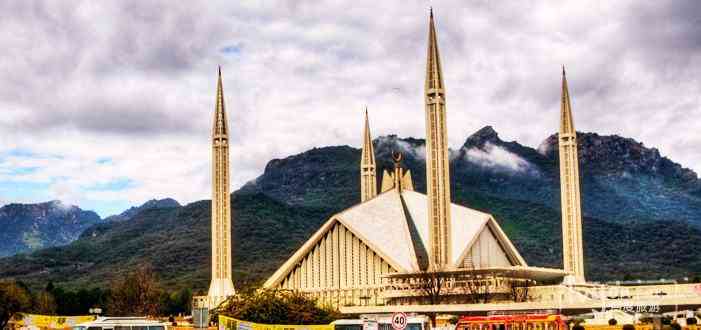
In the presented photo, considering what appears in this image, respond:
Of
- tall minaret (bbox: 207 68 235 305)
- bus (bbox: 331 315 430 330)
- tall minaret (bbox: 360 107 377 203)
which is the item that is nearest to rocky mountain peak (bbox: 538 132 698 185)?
tall minaret (bbox: 360 107 377 203)

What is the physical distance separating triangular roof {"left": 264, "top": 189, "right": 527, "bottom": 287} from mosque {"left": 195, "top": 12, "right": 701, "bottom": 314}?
0.21 feet

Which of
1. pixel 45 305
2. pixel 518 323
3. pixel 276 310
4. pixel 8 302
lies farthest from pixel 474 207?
pixel 518 323

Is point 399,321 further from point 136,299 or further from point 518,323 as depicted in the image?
point 136,299

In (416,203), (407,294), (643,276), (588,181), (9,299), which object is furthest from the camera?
(588,181)

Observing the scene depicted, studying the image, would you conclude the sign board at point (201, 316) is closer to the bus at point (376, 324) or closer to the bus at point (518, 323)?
the bus at point (376, 324)

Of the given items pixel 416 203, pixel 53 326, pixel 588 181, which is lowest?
pixel 53 326

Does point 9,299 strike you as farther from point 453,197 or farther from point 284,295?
point 453,197

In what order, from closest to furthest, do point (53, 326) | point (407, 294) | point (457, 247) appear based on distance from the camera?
1. point (53, 326)
2. point (407, 294)
3. point (457, 247)

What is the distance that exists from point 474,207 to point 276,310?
83445 mm

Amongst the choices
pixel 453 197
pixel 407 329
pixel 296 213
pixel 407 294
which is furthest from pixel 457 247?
pixel 453 197

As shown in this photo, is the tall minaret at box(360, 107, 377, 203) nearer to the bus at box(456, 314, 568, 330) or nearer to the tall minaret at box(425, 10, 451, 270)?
the tall minaret at box(425, 10, 451, 270)

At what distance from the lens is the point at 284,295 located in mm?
32719

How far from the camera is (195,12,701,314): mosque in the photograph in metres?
47.4

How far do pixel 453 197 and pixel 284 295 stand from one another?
87.6 metres
